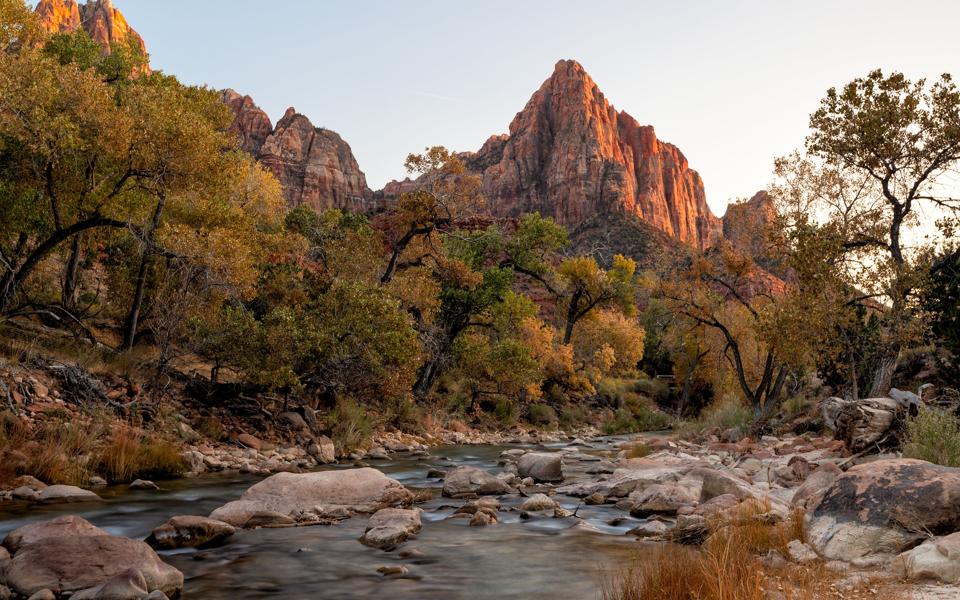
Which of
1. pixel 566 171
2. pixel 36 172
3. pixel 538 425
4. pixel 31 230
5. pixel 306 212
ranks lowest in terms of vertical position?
pixel 538 425

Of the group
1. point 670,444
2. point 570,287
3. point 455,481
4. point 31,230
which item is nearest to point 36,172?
point 31,230

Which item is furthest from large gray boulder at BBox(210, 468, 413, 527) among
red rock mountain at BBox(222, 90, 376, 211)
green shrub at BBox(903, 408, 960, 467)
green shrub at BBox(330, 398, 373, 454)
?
red rock mountain at BBox(222, 90, 376, 211)

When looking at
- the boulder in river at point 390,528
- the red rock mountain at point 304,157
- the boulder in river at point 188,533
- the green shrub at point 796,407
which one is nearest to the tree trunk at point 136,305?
the boulder in river at point 188,533

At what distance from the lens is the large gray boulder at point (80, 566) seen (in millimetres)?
5621

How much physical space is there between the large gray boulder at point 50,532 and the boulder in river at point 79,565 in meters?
0.07

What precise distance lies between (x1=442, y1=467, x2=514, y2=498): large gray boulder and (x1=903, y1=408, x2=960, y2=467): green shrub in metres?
6.85

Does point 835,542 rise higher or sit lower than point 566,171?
lower

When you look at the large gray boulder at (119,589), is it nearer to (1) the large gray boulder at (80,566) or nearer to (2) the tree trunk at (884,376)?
(1) the large gray boulder at (80,566)

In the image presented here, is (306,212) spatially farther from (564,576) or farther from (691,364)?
(564,576)

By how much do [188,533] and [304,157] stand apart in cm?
12968

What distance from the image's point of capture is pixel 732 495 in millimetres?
9094

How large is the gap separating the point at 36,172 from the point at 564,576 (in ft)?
50.9

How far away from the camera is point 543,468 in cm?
1461

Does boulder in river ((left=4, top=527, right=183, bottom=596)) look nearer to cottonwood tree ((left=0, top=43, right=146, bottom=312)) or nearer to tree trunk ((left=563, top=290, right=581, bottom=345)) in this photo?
cottonwood tree ((left=0, top=43, right=146, bottom=312))
